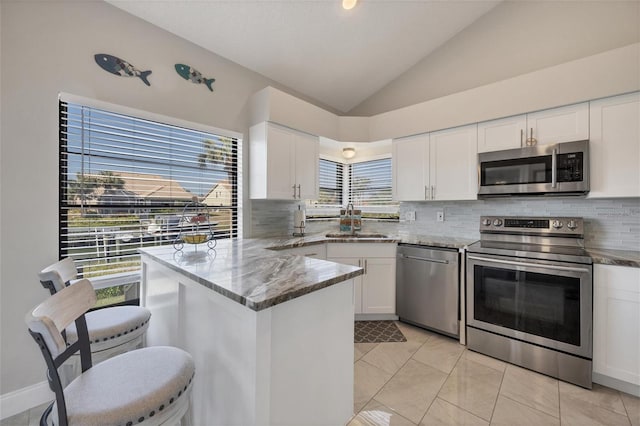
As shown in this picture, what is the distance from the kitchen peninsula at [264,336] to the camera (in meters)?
1.01

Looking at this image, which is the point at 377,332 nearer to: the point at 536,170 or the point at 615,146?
the point at 536,170

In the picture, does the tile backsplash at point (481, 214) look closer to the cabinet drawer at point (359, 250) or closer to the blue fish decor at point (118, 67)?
the cabinet drawer at point (359, 250)

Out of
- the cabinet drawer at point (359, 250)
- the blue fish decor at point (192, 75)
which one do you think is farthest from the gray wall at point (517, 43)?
the blue fish decor at point (192, 75)

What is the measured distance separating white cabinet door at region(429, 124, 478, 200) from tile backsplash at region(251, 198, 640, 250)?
29 cm

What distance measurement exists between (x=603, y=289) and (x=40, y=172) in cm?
401

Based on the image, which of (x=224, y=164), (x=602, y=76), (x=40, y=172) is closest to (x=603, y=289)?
(x=602, y=76)

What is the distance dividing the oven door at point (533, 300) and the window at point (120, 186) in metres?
2.80

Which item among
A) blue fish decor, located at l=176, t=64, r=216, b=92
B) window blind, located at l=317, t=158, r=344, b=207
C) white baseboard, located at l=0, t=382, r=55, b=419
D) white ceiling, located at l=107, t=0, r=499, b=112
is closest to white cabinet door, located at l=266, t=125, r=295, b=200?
blue fish decor, located at l=176, t=64, r=216, b=92

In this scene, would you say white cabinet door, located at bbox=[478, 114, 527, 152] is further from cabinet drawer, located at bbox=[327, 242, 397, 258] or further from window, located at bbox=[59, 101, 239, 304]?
window, located at bbox=[59, 101, 239, 304]

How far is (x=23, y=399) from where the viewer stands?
169 centimetres

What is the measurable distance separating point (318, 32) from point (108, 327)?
9.80ft

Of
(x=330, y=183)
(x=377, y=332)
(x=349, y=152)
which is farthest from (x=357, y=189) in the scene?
(x=377, y=332)

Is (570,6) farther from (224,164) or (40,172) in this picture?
(40,172)

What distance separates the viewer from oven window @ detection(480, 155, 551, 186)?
2340mm
